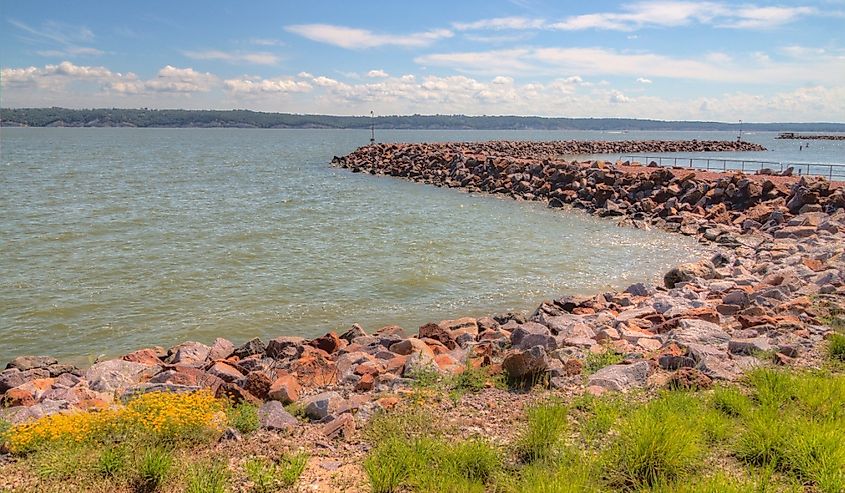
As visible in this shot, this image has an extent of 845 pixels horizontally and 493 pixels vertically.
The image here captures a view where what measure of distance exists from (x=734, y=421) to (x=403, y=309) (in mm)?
8199

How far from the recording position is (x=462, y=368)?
8.23 m

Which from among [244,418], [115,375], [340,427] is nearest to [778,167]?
[115,375]

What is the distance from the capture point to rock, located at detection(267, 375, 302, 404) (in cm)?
735

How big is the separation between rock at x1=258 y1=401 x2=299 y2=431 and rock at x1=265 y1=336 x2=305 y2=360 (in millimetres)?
2940

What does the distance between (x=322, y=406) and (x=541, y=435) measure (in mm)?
2352

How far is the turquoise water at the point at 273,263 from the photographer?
12.6m

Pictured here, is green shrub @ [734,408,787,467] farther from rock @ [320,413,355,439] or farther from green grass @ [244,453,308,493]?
green grass @ [244,453,308,493]

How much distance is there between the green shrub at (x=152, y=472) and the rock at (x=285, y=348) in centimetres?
456

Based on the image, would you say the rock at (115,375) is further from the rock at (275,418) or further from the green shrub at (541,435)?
the green shrub at (541,435)

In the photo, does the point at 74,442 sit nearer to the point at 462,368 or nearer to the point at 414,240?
the point at 462,368

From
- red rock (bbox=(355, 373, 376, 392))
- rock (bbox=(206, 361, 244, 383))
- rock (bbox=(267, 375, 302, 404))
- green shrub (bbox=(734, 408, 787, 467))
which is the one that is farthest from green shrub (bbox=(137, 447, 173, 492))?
green shrub (bbox=(734, 408, 787, 467))

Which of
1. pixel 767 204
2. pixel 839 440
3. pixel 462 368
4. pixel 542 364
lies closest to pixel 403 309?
pixel 462 368

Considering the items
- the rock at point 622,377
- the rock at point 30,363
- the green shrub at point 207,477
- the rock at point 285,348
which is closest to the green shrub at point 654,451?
the rock at point 622,377

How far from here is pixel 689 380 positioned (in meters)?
7.04
